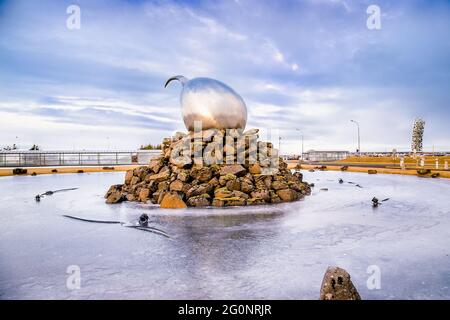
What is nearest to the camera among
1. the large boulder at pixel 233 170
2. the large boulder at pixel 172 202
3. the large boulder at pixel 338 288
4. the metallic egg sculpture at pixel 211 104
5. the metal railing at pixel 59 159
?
the large boulder at pixel 338 288

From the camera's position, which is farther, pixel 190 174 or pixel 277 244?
pixel 190 174

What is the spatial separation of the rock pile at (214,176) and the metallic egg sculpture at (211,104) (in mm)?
529

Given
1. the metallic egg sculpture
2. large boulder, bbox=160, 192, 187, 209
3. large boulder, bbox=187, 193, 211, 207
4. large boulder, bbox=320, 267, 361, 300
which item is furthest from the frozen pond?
the metallic egg sculpture

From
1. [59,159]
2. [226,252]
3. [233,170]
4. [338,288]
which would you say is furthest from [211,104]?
[59,159]

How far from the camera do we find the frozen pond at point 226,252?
4.85m

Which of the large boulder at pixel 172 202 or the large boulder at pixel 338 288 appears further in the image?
the large boulder at pixel 172 202

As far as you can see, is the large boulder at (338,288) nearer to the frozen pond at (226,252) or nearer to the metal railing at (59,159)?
the frozen pond at (226,252)

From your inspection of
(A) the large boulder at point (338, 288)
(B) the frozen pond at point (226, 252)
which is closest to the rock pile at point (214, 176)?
(B) the frozen pond at point (226, 252)

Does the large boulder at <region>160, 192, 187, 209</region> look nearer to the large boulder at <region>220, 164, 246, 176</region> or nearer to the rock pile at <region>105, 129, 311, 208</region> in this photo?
the rock pile at <region>105, 129, 311, 208</region>

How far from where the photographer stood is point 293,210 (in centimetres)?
1195

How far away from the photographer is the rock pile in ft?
44.4
